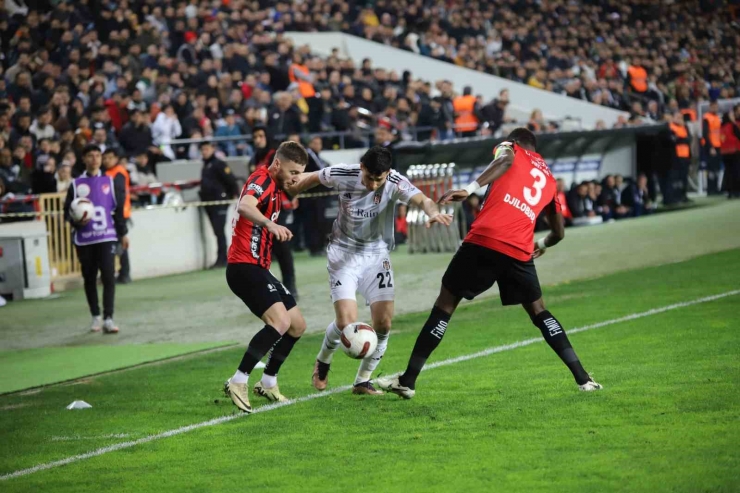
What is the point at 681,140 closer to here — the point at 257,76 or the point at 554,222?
the point at 257,76

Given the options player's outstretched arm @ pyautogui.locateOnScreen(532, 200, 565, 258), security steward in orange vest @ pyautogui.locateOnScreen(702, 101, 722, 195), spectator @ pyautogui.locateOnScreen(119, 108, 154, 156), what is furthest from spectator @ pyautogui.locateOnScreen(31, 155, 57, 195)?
security steward in orange vest @ pyautogui.locateOnScreen(702, 101, 722, 195)

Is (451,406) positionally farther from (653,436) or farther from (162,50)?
(162,50)

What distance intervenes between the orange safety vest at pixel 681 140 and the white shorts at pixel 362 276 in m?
18.4

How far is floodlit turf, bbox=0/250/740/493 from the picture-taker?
5.98m

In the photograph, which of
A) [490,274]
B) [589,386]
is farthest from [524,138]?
[589,386]

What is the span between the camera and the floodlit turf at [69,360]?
10336 millimetres

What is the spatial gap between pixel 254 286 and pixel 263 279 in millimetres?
85

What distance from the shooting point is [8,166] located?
17.8 metres

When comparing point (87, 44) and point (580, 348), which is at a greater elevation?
point (87, 44)

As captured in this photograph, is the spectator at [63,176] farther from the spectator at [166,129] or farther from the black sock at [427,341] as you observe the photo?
the black sock at [427,341]

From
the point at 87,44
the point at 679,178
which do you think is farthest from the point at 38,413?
the point at 679,178

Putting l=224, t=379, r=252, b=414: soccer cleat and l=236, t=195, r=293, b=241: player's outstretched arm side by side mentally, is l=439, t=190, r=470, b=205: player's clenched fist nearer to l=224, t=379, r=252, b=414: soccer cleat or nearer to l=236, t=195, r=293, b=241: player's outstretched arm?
l=236, t=195, r=293, b=241: player's outstretched arm

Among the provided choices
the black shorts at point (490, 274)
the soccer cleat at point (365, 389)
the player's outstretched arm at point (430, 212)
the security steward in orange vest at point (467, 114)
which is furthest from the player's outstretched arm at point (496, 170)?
the security steward in orange vest at point (467, 114)

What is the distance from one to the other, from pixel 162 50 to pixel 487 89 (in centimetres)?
1118
